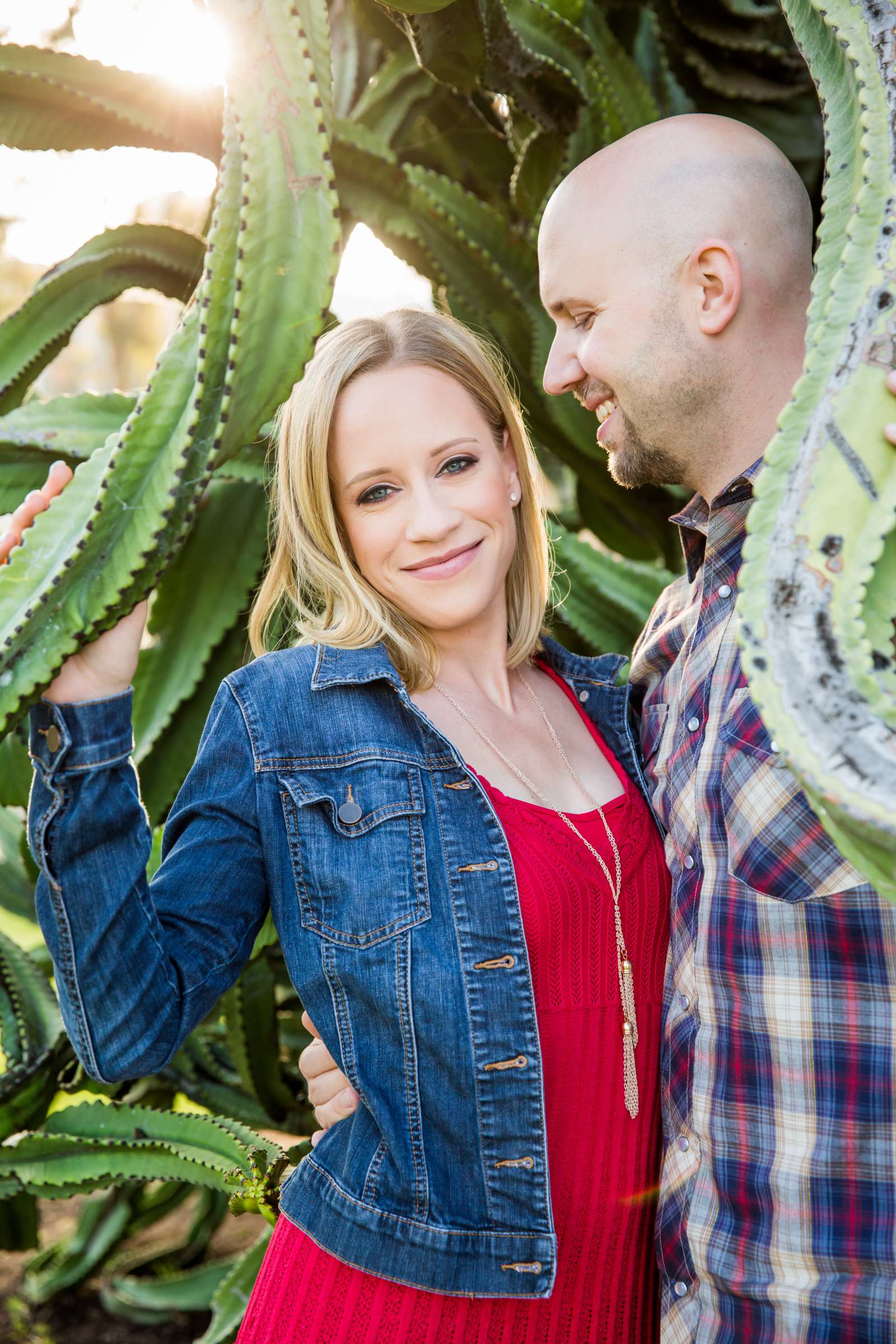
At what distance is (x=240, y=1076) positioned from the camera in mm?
2326

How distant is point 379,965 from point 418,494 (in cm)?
66

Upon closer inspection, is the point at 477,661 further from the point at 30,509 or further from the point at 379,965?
the point at 30,509

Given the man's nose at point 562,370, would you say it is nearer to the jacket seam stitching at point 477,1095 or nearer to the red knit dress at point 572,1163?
the red knit dress at point 572,1163

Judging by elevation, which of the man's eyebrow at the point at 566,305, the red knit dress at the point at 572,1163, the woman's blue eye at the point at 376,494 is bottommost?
the red knit dress at the point at 572,1163

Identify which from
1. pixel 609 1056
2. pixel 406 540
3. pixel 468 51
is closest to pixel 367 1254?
pixel 609 1056

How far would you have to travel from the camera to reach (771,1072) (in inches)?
48.1

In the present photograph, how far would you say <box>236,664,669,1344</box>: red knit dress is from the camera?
4.10ft

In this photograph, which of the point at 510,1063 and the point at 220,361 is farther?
the point at 510,1063

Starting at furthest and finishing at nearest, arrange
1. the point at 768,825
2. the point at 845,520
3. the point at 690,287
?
the point at 690,287 → the point at 768,825 → the point at 845,520

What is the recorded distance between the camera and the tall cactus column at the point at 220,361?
1.01 metres

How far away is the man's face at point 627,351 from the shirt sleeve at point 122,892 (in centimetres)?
74

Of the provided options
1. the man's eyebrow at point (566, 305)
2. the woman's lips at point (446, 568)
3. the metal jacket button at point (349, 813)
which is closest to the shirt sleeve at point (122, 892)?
the metal jacket button at point (349, 813)

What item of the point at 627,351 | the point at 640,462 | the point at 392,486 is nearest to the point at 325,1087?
the point at 392,486

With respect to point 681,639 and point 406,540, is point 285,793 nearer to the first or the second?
point 406,540
